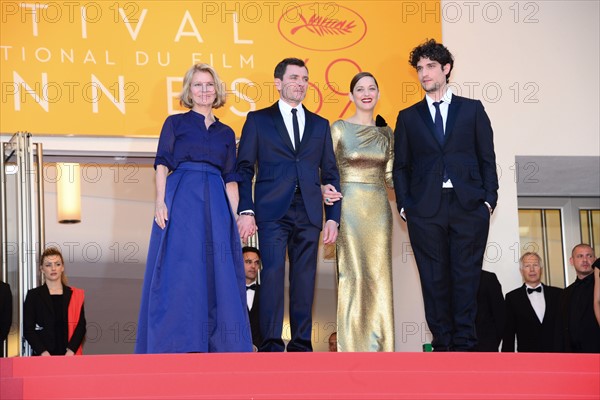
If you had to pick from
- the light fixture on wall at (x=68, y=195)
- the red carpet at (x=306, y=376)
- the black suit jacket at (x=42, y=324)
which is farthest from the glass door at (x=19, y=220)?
the red carpet at (x=306, y=376)

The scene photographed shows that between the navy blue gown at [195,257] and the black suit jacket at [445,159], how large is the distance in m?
0.86

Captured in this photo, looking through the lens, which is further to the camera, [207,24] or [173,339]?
[207,24]

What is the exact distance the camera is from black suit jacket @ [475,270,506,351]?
274 inches

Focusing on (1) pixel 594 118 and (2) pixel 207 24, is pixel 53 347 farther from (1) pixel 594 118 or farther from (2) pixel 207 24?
(1) pixel 594 118

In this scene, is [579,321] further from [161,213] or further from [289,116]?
[161,213]

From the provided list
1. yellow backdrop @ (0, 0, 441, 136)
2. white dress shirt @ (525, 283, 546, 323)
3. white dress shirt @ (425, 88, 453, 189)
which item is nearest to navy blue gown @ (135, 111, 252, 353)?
white dress shirt @ (425, 88, 453, 189)

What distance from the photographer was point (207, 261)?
5.39 m

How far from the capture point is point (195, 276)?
530cm

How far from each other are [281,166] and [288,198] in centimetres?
18

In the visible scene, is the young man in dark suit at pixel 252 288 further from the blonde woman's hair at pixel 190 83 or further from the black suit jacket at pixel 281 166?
the blonde woman's hair at pixel 190 83

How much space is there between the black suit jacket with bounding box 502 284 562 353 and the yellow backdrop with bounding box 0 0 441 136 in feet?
4.98

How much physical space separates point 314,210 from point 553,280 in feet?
18.1

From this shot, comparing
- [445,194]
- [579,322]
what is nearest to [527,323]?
[579,322]

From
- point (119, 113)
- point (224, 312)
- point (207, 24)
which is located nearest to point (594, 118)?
point (207, 24)
